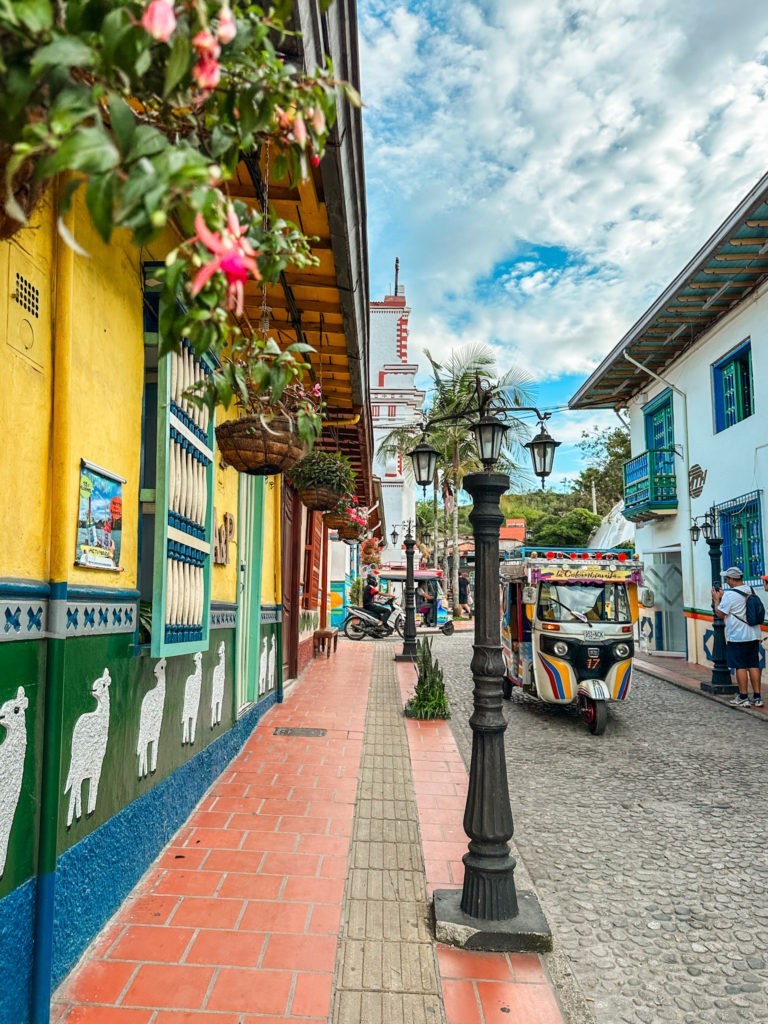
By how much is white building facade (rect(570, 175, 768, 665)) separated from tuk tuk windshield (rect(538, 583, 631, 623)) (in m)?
3.97

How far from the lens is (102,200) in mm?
989

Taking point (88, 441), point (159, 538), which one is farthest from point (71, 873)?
point (88, 441)

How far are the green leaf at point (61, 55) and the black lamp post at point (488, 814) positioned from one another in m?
2.78

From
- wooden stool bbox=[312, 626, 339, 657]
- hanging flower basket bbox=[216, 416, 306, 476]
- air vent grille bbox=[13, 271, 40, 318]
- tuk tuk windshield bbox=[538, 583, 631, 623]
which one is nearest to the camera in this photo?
air vent grille bbox=[13, 271, 40, 318]

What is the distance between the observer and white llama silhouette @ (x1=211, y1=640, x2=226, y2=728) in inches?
203

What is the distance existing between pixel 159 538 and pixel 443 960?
88.7 inches

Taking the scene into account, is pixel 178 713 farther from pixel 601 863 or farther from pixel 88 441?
pixel 601 863

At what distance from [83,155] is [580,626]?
770cm

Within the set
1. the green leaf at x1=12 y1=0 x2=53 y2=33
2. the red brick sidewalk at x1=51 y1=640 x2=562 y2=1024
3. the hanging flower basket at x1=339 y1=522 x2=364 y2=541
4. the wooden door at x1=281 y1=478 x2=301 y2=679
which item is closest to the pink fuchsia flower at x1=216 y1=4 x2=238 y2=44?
the green leaf at x1=12 y1=0 x2=53 y2=33

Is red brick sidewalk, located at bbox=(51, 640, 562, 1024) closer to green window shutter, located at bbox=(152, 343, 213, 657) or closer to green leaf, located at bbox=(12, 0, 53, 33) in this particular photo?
green window shutter, located at bbox=(152, 343, 213, 657)

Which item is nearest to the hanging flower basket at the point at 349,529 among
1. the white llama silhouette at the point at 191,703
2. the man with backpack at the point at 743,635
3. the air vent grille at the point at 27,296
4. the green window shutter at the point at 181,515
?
the man with backpack at the point at 743,635

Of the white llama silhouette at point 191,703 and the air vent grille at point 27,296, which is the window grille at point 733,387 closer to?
the white llama silhouette at point 191,703

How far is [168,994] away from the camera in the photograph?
104 inches

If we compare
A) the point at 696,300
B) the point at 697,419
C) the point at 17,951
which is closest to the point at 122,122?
the point at 17,951
